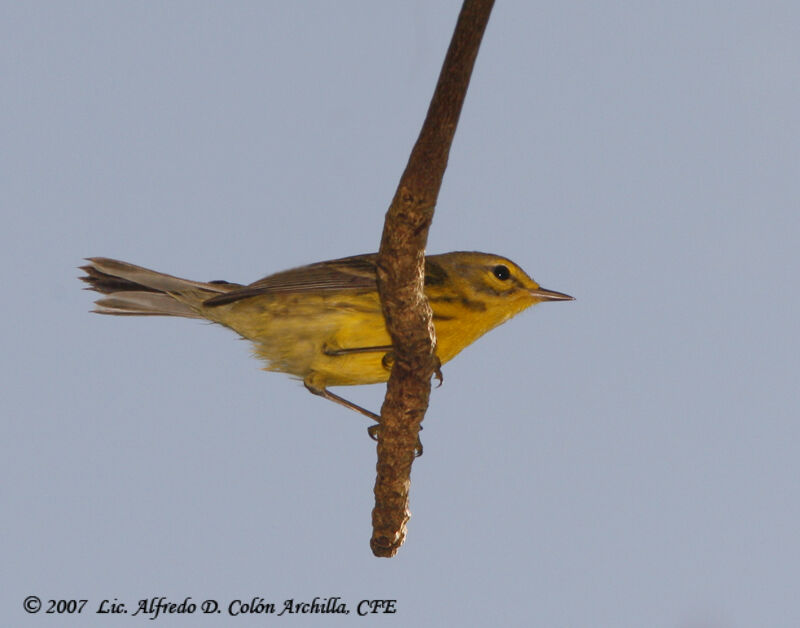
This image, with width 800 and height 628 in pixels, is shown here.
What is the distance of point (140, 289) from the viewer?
796cm

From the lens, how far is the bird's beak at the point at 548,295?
8.09m

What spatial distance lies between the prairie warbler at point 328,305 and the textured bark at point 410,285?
2.89 feet

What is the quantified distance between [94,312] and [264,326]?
1.62 meters

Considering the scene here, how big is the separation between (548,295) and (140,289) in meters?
3.61

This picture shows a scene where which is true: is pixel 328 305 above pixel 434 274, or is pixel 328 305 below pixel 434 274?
below

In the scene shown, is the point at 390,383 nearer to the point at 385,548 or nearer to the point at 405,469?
the point at 405,469

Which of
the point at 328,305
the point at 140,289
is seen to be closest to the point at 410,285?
the point at 328,305

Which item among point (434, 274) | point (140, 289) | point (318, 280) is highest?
point (434, 274)

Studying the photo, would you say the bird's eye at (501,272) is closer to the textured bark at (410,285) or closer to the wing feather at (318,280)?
the wing feather at (318,280)

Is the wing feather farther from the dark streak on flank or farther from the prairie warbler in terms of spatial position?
the dark streak on flank

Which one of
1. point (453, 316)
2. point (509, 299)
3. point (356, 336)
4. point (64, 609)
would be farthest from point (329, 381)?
point (64, 609)

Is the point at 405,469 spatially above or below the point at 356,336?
below

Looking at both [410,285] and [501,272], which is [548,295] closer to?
[501,272]

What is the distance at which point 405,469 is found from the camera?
6480 millimetres
